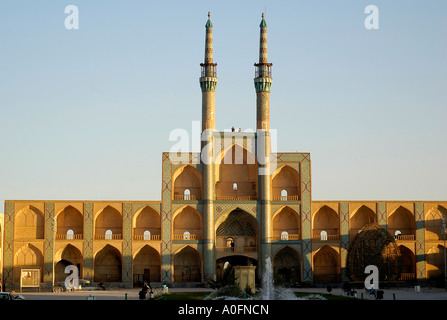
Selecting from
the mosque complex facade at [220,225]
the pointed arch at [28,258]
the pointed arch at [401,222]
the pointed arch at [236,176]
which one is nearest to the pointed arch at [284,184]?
the mosque complex facade at [220,225]

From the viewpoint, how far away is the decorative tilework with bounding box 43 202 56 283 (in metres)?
60.1

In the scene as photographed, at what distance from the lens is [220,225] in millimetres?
63969

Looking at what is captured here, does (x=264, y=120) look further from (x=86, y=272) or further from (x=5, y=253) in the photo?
(x=5, y=253)

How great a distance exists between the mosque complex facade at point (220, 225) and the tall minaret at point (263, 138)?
8 cm

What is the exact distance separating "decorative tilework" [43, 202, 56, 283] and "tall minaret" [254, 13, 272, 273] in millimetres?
16658

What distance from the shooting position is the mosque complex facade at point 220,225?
61.2m

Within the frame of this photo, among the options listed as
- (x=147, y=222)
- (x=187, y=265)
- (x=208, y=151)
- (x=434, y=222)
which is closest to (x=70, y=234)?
(x=147, y=222)

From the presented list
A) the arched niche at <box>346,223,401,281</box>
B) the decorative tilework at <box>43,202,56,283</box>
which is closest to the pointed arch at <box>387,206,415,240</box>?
the arched niche at <box>346,223,401,281</box>

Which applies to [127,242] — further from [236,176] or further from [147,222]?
[236,176]

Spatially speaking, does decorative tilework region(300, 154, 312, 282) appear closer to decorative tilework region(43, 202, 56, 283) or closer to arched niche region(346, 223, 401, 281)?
arched niche region(346, 223, 401, 281)

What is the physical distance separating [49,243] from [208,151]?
14623 millimetres

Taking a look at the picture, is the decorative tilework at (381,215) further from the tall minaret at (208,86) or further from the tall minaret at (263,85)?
the tall minaret at (208,86)
